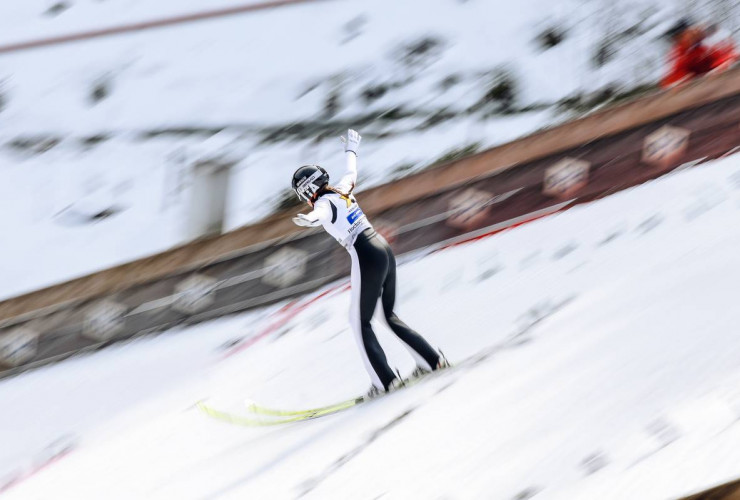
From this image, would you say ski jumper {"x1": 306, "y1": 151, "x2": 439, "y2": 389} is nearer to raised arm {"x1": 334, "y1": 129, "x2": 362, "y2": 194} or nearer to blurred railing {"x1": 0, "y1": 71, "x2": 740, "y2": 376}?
raised arm {"x1": 334, "y1": 129, "x2": 362, "y2": 194}

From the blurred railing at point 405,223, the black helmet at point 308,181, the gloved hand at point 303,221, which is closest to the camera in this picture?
the gloved hand at point 303,221

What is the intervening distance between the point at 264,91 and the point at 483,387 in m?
2.43

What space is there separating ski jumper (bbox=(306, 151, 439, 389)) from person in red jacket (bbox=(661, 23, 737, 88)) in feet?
7.50

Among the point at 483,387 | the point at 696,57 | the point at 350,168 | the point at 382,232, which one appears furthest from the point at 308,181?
the point at 696,57

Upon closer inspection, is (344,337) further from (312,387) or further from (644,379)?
(644,379)

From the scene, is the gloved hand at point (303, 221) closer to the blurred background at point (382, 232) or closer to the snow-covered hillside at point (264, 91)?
the blurred background at point (382, 232)

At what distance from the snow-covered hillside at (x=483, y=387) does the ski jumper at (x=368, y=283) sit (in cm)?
10

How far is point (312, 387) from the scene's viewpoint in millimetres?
3363

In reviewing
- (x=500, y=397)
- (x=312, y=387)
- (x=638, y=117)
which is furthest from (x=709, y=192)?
(x=312, y=387)

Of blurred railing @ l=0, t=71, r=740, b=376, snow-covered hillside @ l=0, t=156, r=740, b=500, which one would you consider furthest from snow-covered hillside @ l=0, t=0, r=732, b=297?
snow-covered hillside @ l=0, t=156, r=740, b=500

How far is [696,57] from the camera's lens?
15.3 ft

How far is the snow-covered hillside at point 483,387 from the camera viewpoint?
2559 mm

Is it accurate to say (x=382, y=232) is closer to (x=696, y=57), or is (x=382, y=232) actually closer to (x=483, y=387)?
(x=483, y=387)

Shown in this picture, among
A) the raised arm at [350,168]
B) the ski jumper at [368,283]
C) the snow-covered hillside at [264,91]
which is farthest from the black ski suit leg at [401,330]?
the snow-covered hillside at [264,91]
